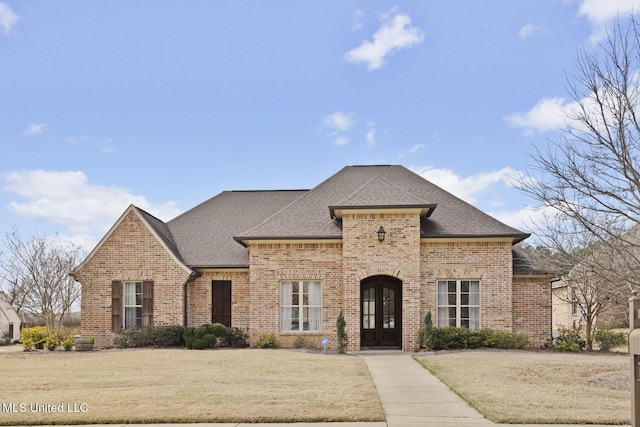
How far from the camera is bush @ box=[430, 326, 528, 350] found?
22.2 metres

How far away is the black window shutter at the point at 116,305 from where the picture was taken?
83.6 feet

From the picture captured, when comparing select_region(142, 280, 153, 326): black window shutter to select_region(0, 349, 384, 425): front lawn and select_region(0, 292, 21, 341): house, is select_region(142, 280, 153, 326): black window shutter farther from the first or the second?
select_region(0, 292, 21, 341): house

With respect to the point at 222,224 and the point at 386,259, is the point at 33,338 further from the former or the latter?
the point at 386,259

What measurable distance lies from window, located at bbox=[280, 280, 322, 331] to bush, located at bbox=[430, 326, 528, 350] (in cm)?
445

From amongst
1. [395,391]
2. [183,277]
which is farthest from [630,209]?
[183,277]

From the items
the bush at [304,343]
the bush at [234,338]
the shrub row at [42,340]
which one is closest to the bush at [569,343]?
the bush at [304,343]

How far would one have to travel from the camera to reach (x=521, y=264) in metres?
24.8

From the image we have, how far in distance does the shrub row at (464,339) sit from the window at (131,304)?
33.7ft

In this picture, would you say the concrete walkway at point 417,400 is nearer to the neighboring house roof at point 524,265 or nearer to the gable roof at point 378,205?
the gable roof at point 378,205

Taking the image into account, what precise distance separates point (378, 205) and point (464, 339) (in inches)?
209

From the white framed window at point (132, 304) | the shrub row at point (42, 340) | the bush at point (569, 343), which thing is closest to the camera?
the bush at point (569, 343)

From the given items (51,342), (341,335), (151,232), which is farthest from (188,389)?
(51,342)

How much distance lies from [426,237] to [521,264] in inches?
156

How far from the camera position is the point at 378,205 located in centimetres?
2286
